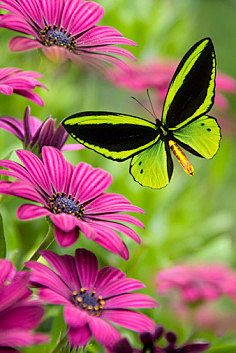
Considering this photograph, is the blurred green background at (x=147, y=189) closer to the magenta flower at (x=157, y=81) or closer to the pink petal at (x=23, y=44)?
the magenta flower at (x=157, y=81)

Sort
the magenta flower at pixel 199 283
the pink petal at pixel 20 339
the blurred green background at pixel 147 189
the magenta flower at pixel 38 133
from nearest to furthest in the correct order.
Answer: the pink petal at pixel 20 339 < the magenta flower at pixel 38 133 < the magenta flower at pixel 199 283 < the blurred green background at pixel 147 189

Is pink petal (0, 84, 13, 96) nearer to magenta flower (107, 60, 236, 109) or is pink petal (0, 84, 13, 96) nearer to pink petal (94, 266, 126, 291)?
pink petal (94, 266, 126, 291)

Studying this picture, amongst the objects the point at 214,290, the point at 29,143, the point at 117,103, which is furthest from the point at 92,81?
the point at 29,143

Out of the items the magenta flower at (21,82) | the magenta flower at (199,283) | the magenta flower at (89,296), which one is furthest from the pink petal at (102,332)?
the magenta flower at (199,283)

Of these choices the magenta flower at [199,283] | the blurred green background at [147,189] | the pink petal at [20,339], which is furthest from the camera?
the blurred green background at [147,189]

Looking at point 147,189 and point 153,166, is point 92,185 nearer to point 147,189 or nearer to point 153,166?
point 153,166
